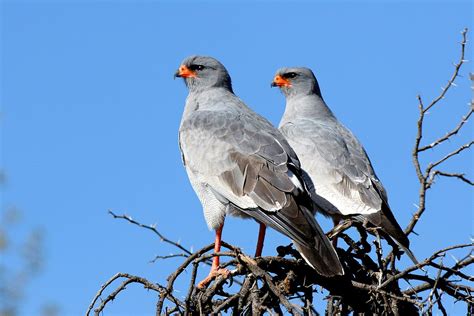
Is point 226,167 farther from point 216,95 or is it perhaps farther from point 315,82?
point 315,82

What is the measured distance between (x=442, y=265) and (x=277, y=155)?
1796 mm

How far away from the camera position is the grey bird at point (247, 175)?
545 centimetres

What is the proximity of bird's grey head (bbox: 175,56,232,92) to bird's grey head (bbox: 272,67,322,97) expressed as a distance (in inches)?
47.4

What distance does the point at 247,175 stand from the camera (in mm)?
6074

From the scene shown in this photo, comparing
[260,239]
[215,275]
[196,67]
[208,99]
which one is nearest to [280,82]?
[196,67]

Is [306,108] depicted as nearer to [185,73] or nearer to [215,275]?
[185,73]

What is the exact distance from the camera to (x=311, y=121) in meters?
7.84

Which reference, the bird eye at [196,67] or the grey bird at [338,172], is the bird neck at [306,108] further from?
the bird eye at [196,67]

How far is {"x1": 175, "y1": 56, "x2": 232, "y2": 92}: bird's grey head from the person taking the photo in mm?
7598

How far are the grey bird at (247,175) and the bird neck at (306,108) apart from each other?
1.22 metres

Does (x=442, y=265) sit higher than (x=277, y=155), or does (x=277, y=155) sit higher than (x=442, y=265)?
(x=277, y=155)

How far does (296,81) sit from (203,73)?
146 cm

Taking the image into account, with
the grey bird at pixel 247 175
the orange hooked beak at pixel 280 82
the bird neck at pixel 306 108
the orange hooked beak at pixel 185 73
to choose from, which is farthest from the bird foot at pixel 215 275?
the orange hooked beak at pixel 280 82

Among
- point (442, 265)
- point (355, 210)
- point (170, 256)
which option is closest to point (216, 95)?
point (355, 210)
